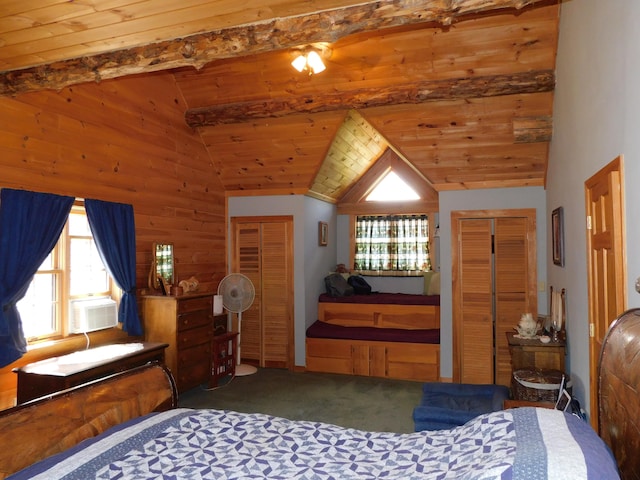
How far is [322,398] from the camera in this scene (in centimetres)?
470

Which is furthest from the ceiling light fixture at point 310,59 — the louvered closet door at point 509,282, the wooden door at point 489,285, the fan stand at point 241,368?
the fan stand at point 241,368

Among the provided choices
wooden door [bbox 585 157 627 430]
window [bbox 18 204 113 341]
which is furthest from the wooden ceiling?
window [bbox 18 204 113 341]

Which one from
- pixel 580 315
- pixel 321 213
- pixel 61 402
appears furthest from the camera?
pixel 321 213

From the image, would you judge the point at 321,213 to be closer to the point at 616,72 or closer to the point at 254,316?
the point at 254,316

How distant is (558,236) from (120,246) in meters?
3.88

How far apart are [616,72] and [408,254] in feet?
16.3

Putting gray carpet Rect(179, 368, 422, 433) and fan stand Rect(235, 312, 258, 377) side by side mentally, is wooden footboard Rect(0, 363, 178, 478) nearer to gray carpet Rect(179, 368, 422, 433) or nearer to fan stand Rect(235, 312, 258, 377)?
gray carpet Rect(179, 368, 422, 433)

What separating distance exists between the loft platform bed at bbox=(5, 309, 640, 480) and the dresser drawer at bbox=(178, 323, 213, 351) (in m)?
2.34

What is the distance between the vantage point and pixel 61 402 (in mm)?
1952

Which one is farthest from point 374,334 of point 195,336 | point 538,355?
point 538,355

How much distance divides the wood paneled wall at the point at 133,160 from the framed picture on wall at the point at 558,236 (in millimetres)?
3812

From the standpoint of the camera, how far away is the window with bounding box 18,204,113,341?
3627mm

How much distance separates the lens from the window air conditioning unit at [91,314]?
3850mm

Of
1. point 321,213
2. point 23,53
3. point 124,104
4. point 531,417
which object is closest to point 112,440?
point 531,417
